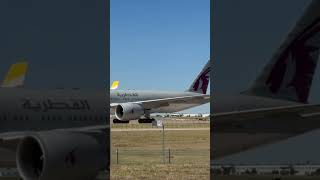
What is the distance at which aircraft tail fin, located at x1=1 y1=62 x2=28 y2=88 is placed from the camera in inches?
186

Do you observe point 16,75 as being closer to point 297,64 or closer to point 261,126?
point 261,126

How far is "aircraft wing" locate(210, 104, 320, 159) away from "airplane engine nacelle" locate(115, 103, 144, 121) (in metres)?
20.3

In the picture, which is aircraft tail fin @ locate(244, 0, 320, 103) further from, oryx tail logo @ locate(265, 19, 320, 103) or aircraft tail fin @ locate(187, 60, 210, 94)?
aircraft tail fin @ locate(187, 60, 210, 94)

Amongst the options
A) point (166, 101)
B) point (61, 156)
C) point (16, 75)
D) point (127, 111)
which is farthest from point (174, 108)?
point (61, 156)

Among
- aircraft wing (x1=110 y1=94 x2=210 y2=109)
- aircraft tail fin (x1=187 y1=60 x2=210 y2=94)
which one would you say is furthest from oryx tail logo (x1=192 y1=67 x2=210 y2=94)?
aircraft wing (x1=110 y1=94 x2=210 y2=109)

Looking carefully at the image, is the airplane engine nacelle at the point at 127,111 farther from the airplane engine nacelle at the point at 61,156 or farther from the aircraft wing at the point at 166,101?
the airplane engine nacelle at the point at 61,156

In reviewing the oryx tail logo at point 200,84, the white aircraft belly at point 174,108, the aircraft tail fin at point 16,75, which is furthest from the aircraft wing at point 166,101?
the aircraft tail fin at point 16,75

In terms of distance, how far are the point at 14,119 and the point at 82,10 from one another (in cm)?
137

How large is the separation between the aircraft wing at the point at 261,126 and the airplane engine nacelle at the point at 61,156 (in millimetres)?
1295

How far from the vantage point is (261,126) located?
16.4ft

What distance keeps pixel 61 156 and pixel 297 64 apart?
9.07 ft

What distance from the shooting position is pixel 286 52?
5.04 m

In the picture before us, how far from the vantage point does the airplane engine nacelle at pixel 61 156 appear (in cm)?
457

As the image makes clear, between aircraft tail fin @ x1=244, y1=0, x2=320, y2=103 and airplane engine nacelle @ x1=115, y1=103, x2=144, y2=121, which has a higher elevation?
aircraft tail fin @ x1=244, y1=0, x2=320, y2=103
